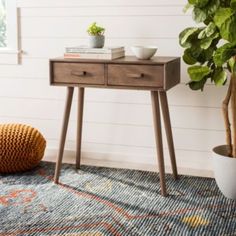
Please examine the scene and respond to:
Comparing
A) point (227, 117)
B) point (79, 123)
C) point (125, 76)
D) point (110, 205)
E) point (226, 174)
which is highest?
point (125, 76)

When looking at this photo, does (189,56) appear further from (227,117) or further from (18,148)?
(18,148)

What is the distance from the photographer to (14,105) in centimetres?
326

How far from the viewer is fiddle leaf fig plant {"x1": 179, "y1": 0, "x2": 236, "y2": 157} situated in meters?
2.16

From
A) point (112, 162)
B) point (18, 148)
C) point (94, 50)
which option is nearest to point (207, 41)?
point (94, 50)

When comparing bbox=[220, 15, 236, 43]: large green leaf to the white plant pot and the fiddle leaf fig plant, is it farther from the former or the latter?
the white plant pot

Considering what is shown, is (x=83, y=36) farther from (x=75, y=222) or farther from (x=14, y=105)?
(x=75, y=222)

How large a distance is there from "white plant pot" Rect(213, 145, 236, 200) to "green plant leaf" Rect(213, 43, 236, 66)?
48 cm

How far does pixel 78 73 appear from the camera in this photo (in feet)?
8.39

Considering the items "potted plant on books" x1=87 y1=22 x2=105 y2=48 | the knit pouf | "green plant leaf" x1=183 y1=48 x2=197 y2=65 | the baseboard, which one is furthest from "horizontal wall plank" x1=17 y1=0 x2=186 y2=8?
the baseboard

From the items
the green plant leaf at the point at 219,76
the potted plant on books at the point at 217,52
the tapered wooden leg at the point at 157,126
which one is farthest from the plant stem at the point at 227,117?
the tapered wooden leg at the point at 157,126

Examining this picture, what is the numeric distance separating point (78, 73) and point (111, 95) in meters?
0.51

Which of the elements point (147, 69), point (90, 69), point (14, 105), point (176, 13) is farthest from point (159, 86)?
point (14, 105)

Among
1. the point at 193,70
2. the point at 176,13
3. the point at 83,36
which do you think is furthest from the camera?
the point at 83,36

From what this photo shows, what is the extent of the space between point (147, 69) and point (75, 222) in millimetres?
829
